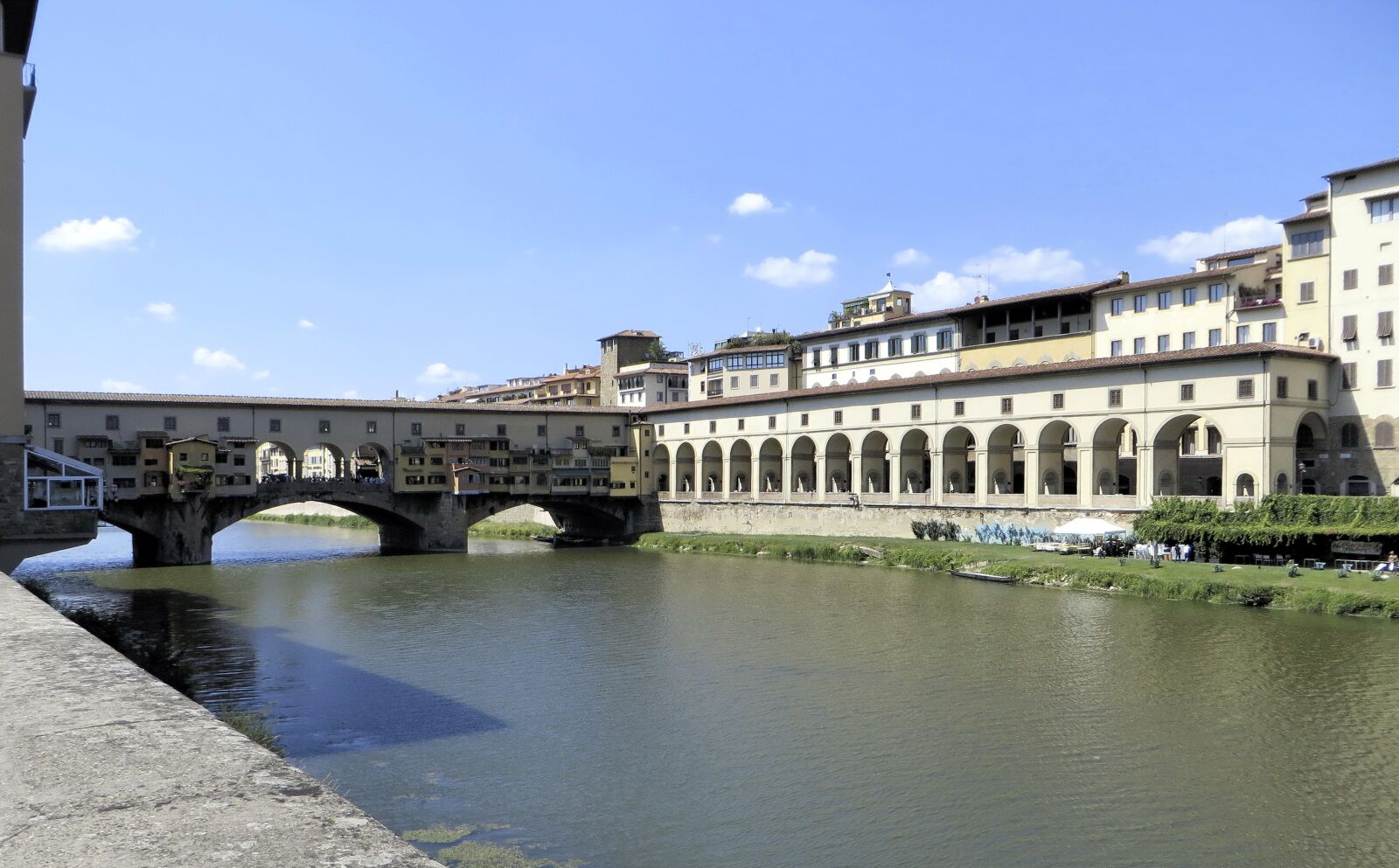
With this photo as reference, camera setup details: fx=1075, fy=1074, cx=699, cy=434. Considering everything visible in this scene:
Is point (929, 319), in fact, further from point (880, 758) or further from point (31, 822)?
point (31, 822)

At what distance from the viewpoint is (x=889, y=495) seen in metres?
57.7

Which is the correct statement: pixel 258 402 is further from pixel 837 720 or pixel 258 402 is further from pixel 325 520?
pixel 837 720

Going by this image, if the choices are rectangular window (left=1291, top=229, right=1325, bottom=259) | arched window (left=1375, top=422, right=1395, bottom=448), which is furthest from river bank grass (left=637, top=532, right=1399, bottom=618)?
rectangular window (left=1291, top=229, right=1325, bottom=259)

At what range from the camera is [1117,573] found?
39812mm

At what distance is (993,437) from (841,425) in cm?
1020

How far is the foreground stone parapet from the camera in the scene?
5.35m

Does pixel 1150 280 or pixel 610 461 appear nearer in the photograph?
pixel 1150 280

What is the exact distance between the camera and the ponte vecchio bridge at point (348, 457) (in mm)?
53062

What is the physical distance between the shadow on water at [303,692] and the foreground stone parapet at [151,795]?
1098 cm

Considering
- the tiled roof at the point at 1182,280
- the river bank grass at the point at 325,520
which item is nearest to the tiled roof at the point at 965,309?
the tiled roof at the point at 1182,280

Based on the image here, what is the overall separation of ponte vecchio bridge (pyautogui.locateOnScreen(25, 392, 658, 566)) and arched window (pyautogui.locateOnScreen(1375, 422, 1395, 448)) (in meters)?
40.9

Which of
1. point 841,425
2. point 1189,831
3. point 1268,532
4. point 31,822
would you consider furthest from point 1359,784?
point 841,425

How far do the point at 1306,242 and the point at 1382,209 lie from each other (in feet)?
11.3

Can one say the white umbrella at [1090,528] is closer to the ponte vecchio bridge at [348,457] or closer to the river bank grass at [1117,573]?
the river bank grass at [1117,573]
